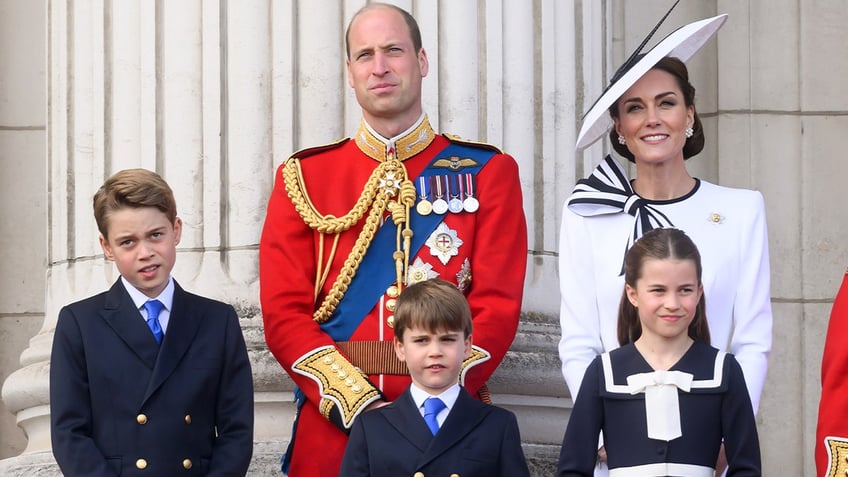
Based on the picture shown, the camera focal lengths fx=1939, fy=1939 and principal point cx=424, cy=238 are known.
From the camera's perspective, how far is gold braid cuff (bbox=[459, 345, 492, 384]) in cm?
550

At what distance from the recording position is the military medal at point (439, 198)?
19.2ft

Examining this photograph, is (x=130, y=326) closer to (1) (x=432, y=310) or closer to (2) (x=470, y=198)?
(1) (x=432, y=310)

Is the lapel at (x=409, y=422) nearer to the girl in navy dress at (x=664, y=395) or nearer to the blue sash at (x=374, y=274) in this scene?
the girl in navy dress at (x=664, y=395)

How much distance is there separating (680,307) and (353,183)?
1337 millimetres

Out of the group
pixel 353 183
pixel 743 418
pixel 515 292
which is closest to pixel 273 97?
pixel 353 183

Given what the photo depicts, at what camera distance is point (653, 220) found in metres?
5.60

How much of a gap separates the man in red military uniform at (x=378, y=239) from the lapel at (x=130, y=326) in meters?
0.45

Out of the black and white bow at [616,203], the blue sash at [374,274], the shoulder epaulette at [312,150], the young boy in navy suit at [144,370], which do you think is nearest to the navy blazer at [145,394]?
the young boy in navy suit at [144,370]

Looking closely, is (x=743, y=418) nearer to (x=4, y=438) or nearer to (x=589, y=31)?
(x=589, y=31)

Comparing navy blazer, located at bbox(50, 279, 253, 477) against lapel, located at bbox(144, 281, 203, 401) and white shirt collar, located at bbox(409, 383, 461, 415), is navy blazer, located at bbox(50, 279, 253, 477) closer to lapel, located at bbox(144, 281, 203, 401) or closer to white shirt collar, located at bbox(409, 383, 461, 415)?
lapel, located at bbox(144, 281, 203, 401)

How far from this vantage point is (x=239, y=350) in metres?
5.57

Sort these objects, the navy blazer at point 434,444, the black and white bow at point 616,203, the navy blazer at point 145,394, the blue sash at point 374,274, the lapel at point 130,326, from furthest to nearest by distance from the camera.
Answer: the blue sash at point 374,274 → the black and white bow at point 616,203 → the lapel at point 130,326 → the navy blazer at point 145,394 → the navy blazer at point 434,444

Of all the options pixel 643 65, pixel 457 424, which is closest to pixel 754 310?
pixel 643 65

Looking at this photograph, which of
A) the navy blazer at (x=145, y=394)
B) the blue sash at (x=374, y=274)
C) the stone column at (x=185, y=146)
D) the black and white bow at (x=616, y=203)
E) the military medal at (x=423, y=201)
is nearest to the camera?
the navy blazer at (x=145, y=394)
